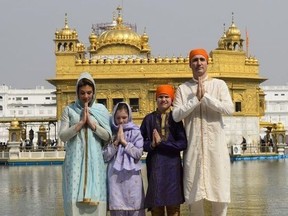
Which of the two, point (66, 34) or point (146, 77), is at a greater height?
point (66, 34)

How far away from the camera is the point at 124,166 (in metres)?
6.02

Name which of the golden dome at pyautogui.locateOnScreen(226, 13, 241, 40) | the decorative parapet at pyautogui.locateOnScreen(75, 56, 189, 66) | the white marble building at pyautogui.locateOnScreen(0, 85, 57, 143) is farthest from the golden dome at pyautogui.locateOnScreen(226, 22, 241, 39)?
the white marble building at pyautogui.locateOnScreen(0, 85, 57, 143)

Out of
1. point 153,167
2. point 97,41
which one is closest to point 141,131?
point 153,167

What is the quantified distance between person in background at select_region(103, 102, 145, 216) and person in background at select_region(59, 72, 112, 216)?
0.07 metres

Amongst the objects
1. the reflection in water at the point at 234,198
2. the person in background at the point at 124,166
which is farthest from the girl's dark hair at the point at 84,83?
the reflection in water at the point at 234,198

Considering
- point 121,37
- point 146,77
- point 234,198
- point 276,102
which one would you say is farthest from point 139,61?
point 276,102

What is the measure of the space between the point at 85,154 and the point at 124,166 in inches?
13.0

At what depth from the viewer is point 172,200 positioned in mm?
6004

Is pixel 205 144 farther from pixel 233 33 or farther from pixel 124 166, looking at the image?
pixel 233 33

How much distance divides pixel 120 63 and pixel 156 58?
1.84 meters

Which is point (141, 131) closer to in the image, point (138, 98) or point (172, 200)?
point (172, 200)

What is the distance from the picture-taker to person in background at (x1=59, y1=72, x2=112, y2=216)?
5.89 m

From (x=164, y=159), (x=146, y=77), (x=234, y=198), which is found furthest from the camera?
(x=146, y=77)

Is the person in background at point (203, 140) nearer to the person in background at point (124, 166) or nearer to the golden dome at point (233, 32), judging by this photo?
the person in background at point (124, 166)
